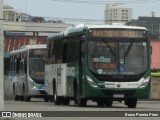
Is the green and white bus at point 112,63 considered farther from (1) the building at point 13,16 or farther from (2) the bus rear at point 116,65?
(1) the building at point 13,16

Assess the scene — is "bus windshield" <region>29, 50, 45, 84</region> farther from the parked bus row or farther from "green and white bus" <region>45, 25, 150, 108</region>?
"green and white bus" <region>45, 25, 150, 108</region>

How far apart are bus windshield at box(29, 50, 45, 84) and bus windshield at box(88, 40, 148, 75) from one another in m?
13.1

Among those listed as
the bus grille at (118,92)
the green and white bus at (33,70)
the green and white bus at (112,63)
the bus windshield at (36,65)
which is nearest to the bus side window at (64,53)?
the green and white bus at (112,63)

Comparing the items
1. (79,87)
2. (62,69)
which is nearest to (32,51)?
(62,69)

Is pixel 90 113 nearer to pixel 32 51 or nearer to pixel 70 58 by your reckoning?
pixel 70 58

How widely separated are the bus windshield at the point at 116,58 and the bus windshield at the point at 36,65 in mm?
13077

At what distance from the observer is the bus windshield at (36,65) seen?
128 feet

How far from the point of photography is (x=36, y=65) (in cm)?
3916

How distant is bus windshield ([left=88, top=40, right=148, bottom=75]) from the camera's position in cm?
2606

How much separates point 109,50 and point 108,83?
4.51 ft

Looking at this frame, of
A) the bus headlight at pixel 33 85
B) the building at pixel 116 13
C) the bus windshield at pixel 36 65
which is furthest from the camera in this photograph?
the building at pixel 116 13

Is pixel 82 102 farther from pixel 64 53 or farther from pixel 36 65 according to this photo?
pixel 36 65

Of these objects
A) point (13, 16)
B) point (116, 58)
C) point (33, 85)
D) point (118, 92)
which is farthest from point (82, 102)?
point (13, 16)

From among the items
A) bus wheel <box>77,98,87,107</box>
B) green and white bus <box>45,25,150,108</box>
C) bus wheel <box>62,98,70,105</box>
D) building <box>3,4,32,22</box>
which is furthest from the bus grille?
building <box>3,4,32,22</box>
